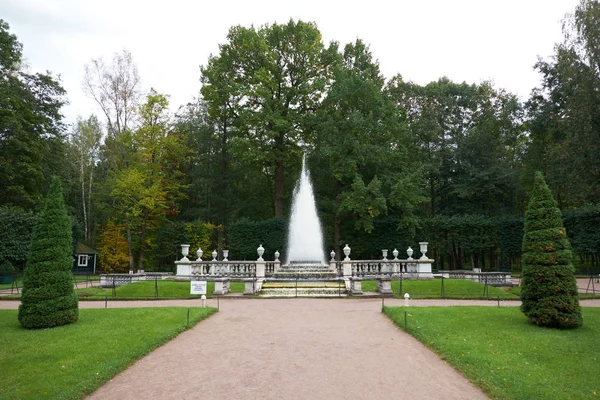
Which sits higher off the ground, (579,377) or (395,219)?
(395,219)

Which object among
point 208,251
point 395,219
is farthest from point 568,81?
point 208,251

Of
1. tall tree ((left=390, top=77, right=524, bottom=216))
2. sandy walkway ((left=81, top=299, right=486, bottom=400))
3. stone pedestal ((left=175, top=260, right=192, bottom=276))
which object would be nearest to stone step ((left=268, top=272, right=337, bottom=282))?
stone pedestal ((left=175, top=260, right=192, bottom=276))

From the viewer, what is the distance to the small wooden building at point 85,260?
136 ft

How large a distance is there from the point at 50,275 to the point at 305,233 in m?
21.3

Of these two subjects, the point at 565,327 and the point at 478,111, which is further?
the point at 478,111

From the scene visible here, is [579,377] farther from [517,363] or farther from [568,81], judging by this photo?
[568,81]

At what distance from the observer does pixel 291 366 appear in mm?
7848

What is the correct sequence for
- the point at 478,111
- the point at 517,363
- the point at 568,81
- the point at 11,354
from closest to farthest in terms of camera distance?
the point at 517,363
the point at 11,354
the point at 568,81
the point at 478,111

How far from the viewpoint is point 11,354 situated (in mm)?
8453

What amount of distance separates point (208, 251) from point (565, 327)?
3632cm

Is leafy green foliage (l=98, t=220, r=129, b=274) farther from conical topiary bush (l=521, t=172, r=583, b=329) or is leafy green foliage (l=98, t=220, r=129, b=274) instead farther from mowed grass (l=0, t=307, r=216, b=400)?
conical topiary bush (l=521, t=172, r=583, b=329)

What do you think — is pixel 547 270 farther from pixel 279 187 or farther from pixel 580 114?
pixel 279 187

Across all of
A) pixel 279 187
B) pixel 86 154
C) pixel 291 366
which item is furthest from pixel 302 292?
pixel 86 154

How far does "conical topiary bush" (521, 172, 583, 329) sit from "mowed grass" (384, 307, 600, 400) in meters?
0.41
